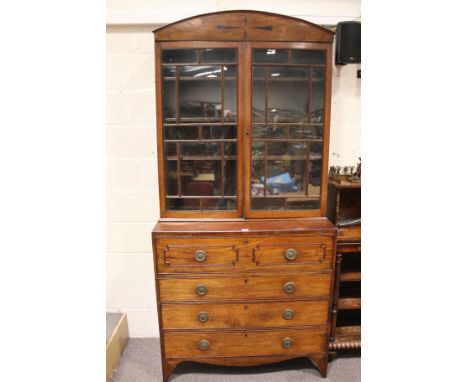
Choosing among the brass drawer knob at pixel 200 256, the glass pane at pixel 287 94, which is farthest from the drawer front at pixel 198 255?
the glass pane at pixel 287 94

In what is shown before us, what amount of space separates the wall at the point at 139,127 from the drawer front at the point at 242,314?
1.71 feet

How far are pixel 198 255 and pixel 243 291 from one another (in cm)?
→ 30

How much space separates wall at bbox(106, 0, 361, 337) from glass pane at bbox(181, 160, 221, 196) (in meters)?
0.36

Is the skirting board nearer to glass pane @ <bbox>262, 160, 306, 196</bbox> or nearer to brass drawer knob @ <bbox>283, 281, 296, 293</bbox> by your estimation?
brass drawer knob @ <bbox>283, 281, 296, 293</bbox>

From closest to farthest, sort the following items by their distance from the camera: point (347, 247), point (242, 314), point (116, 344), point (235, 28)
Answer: point (235, 28) < point (242, 314) < point (347, 247) < point (116, 344)

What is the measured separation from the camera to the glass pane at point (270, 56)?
5.44 feet

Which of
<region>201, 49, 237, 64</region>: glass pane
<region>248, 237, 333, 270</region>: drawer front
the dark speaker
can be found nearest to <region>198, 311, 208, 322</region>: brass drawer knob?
<region>248, 237, 333, 270</region>: drawer front

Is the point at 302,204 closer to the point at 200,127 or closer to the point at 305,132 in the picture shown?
the point at 305,132

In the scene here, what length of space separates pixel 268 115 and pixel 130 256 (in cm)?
123

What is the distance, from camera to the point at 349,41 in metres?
1.90

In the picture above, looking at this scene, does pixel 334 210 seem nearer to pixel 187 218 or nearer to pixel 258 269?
pixel 258 269

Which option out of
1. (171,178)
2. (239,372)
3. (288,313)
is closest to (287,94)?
(171,178)

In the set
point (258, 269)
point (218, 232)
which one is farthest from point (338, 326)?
point (218, 232)

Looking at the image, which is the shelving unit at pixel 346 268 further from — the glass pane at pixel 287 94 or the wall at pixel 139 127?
the glass pane at pixel 287 94
